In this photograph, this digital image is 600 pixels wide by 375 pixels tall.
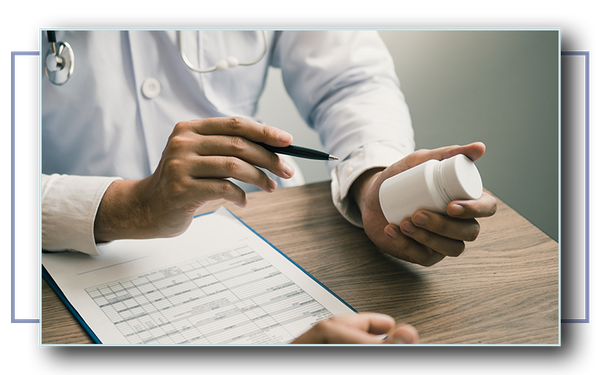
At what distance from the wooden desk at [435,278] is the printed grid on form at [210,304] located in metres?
0.04

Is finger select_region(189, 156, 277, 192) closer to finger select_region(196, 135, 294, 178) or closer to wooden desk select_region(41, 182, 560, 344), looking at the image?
finger select_region(196, 135, 294, 178)

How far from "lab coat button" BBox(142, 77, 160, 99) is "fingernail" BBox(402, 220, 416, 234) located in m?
0.52

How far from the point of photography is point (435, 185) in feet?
1.41

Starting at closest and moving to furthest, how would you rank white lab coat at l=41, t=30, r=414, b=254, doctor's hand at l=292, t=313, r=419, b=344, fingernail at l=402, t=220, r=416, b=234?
1. doctor's hand at l=292, t=313, r=419, b=344
2. fingernail at l=402, t=220, r=416, b=234
3. white lab coat at l=41, t=30, r=414, b=254

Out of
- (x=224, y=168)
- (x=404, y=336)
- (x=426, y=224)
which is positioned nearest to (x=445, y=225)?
(x=426, y=224)

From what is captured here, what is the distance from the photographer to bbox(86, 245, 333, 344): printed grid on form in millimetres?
424

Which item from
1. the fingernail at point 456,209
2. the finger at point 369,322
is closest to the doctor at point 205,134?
the fingernail at point 456,209

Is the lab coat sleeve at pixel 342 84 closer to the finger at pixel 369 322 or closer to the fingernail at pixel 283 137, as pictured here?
the fingernail at pixel 283 137

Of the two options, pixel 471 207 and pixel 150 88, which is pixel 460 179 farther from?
pixel 150 88

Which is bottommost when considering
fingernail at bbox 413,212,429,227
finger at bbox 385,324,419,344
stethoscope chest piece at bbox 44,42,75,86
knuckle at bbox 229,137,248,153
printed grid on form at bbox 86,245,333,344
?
printed grid on form at bbox 86,245,333,344

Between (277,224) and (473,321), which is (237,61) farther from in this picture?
(473,321)

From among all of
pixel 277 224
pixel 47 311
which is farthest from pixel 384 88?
pixel 47 311

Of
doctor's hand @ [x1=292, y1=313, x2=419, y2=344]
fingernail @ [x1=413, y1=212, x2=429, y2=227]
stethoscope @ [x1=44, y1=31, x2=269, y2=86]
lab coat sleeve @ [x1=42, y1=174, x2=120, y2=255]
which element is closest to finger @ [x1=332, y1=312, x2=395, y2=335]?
doctor's hand @ [x1=292, y1=313, x2=419, y2=344]
